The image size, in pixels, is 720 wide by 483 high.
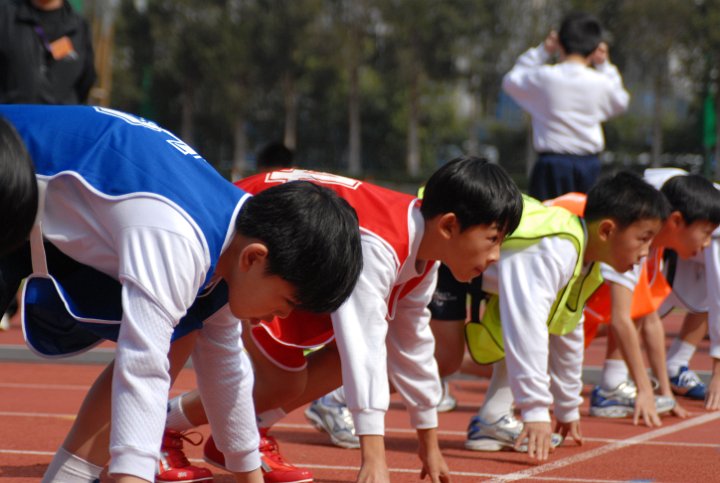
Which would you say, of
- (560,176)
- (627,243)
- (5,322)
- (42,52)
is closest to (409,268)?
(627,243)

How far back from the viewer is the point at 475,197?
3.85 m

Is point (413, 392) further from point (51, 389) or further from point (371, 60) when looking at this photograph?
point (371, 60)

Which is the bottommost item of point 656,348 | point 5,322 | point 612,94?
point 5,322

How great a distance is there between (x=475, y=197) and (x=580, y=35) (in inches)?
165

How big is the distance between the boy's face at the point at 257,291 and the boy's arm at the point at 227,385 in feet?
0.88

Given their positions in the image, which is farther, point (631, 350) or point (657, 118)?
point (657, 118)

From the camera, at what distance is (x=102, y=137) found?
286 centimetres

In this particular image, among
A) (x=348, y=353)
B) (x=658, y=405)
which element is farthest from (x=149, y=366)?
(x=658, y=405)

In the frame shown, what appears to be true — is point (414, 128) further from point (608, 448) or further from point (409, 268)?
point (409, 268)

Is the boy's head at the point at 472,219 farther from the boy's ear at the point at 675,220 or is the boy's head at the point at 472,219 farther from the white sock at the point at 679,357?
the white sock at the point at 679,357

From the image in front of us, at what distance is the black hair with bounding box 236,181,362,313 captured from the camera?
2691 millimetres

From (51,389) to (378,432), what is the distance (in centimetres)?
311

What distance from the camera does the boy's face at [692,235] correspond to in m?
5.59

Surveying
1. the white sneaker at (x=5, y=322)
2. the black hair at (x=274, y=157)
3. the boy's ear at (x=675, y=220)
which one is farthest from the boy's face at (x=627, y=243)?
the black hair at (x=274, y=157)
